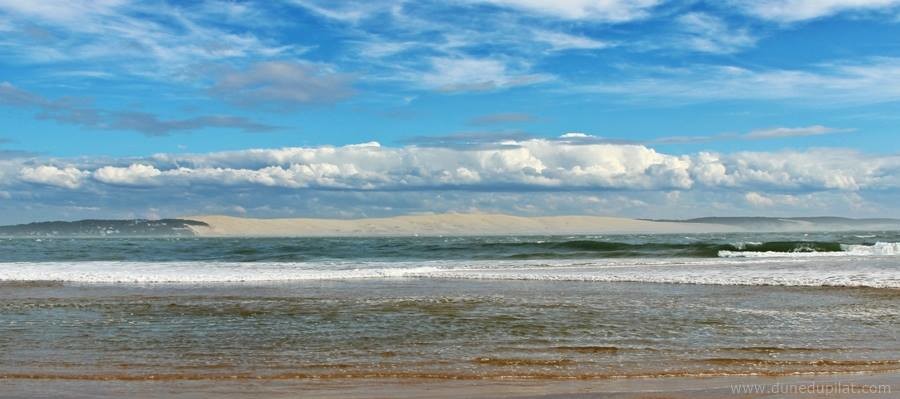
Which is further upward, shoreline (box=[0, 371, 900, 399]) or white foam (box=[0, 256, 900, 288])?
white foam (box=[0, 256, 900, 288])

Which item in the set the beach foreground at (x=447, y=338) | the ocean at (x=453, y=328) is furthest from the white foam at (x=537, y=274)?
the beach foreground at (x=447, y=338)

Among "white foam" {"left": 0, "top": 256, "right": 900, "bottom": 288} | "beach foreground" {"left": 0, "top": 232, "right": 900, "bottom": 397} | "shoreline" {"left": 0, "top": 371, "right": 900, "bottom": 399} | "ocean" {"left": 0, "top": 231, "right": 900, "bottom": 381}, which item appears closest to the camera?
"shoreline" {"left": 0, "top": 371, "right": 900, "bottom": 399}

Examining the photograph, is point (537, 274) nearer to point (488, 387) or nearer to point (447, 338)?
point (447, 338)

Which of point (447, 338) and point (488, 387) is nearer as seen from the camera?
point (488, 387)

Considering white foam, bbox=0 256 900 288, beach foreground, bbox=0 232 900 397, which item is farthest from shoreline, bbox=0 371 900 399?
white foam, bbox=0 256 900 288

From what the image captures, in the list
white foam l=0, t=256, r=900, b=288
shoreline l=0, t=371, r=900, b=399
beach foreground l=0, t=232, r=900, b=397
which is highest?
white foam l=0, t=256, r=900, b=288

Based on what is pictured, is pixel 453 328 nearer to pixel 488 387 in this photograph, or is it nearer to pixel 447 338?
pixel 447 338

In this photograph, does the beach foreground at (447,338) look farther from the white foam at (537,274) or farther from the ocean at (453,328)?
the white foam at (537,274)

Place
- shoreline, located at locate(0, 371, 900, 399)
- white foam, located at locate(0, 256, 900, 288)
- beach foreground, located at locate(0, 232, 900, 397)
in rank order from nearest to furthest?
1. shoreline, located at locate(0, 371, 900, 399)
2. beach foreground, located at locate(0, 232, 900, 397)
3. white foam, located at locate(0, 256, 900, 288)

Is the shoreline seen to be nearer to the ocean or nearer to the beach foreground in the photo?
the beach foreground

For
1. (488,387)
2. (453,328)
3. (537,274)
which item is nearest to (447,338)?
(453,328)

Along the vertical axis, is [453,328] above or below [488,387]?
above

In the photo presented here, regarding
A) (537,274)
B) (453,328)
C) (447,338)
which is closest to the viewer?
(447,338)

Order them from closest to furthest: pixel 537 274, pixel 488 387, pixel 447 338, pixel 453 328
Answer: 1. pixel 488 387
2. pixel 447 338
3. pixel 453 328
4. pixel 537 274
